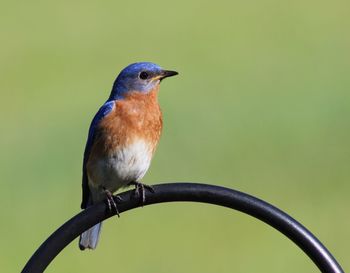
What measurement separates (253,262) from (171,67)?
20.2ft

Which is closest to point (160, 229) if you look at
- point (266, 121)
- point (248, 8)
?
point (266, 121)

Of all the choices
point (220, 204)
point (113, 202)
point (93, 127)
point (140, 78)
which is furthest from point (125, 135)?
point (220, 204)

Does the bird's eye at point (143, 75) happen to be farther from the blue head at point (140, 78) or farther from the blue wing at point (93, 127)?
the blue wing at point (93, 127)

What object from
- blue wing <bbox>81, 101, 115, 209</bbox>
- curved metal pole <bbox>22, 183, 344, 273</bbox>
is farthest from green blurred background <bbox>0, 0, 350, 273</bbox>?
curved metal pole <bbox>22, 183, 344, 273</bbox>

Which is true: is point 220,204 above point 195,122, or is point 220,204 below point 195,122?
below

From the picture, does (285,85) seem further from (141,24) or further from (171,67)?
(141,24)

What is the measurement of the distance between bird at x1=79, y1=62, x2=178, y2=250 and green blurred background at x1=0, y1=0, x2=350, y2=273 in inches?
275

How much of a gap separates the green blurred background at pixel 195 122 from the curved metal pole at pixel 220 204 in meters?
9.02

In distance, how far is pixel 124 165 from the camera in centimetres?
651

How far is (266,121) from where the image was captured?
20.0 metres

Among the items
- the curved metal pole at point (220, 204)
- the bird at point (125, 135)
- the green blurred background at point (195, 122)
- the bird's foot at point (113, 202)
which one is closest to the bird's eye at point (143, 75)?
the bird at point (125, 135)

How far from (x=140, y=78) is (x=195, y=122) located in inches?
472

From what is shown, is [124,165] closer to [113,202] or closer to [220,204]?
[113,202]

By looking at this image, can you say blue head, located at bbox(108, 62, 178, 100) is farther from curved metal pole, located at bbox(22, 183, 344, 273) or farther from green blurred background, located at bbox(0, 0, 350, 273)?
green blurred background, located at bbox(0, 0, 350, 273)
